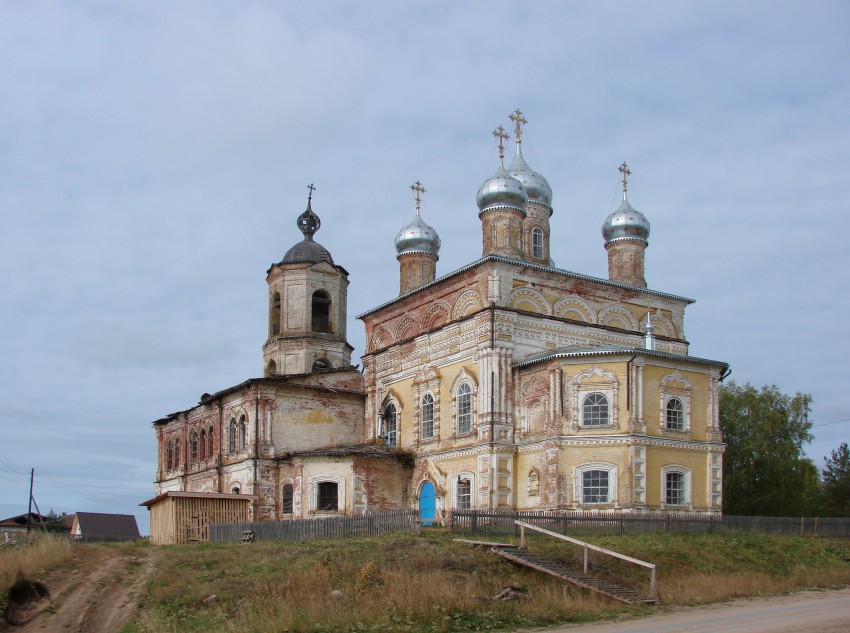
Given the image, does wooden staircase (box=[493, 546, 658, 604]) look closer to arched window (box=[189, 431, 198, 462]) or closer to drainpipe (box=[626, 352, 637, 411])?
drainpipe (box=[626, 352, 637, 411])

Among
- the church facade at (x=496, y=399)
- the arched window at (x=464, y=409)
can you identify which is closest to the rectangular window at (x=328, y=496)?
the church facade at (x=496, y=399)

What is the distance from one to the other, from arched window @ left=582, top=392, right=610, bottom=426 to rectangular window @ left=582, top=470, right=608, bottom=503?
4.71 ft

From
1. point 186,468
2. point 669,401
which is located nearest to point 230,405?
point 186,468

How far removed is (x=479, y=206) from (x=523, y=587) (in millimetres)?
17469

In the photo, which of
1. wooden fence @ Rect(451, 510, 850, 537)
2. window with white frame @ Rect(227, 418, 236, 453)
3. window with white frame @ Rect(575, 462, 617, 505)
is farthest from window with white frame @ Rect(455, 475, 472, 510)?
window with white frame @ Rect(227, 418, 236, 453)

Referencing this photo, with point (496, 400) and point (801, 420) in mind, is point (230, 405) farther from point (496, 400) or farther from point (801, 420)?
point (801, 420)

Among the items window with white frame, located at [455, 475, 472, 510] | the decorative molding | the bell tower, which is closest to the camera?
window with white frame, located at [455, 475, 472, 510]

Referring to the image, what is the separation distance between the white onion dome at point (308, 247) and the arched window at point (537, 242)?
10.9m

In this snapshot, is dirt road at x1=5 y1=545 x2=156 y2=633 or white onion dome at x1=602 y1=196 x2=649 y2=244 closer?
dirt road at x1=5 y1=545 x2=156 y2=633

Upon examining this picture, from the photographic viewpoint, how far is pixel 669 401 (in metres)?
30.4

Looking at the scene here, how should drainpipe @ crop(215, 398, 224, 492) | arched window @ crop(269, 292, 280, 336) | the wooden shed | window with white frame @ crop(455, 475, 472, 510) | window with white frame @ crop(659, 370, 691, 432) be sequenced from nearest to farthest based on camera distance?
window with white frame @ crop(659, 370, 691, 432)
the wooden shed
window with white frame @ crop(455, 475, 472, 510)
drainpipe @ crop(215, 398, 224, 492)
arched window @ crop(269, 292, 280, 336)

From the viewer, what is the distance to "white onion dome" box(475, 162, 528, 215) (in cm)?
3391

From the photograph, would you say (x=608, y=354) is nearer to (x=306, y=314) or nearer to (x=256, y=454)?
(x=256, y=454)

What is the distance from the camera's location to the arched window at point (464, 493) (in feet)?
104
